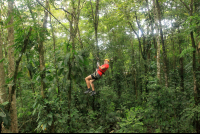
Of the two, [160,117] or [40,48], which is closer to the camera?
[40,48]

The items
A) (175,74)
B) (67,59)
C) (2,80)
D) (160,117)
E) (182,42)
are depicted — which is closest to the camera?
(67,59)

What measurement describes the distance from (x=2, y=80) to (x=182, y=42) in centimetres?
1032

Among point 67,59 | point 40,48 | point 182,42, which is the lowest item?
point 67,59

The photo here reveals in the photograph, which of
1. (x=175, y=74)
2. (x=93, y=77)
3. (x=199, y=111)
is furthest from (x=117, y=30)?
(x=199, y=111)

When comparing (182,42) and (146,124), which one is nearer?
(146,124)

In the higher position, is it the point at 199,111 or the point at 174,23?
the point at 174,23

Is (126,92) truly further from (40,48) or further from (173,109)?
(40,48)

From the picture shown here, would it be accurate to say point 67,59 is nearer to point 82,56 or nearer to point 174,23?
point 82,56

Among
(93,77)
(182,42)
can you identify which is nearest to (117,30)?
(182,42)

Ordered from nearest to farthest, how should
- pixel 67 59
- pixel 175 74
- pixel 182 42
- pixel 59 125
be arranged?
pixel 67 59 < pixel 59 125 < pixel 182 42 < pixel 175 74

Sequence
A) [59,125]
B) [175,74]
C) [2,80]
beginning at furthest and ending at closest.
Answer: [175,74], [59,125], [2,80]

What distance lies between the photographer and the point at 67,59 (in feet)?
9.18

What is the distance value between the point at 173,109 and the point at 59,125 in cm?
468

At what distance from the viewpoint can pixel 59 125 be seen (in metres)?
4.02
